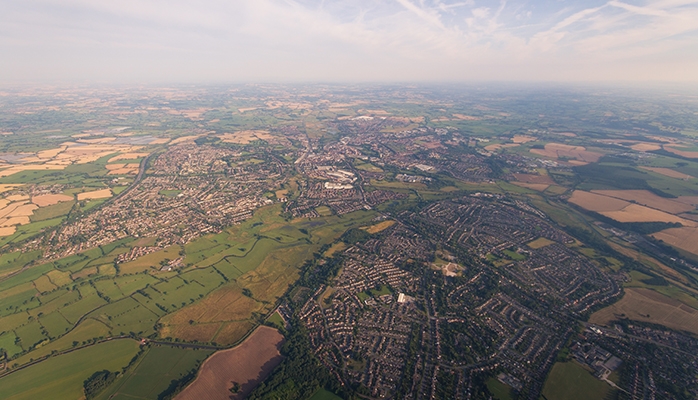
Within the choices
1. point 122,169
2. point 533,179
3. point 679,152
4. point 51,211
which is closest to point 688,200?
point 533,179

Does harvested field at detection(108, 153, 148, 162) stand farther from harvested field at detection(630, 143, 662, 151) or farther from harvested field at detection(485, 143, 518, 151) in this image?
harvested field at detection(630, 143, 662, 151)

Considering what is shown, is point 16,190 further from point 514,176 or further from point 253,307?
point 514,176

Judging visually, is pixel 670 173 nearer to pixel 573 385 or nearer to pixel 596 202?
pixel 596 202

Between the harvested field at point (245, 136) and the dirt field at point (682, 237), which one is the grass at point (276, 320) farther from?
the harvested field at point (245, 136)

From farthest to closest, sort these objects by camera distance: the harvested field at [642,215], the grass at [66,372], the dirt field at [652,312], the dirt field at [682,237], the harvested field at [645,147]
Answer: the harvested field at [645,147] < the harvested field at [642,215] < the dirt field at [682,237] < the dirt field at [652,312] < the grass at [66,372]

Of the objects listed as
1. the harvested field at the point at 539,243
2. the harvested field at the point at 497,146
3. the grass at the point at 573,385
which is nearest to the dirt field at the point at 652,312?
the grass at the point at 573,385

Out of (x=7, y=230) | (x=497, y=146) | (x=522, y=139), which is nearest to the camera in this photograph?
(x=7, y=230)

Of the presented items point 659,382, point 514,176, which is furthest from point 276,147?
point 659,382

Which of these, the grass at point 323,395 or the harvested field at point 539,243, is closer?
the grass at point 323,395
